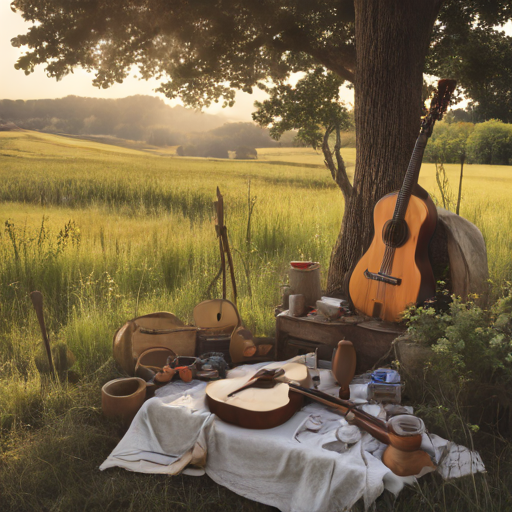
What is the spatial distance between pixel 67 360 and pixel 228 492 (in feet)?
5.56

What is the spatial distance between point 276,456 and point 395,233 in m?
1.67

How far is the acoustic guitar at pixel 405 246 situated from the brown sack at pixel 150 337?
1.29m

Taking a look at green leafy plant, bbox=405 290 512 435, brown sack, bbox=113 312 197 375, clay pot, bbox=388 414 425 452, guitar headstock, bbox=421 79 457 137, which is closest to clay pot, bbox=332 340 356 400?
green leafy plant, bbox=405 290 512 435

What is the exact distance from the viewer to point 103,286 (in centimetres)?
509

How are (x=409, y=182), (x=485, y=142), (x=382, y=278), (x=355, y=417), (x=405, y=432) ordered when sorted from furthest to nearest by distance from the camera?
(x=485, y=142), (x=382, y=278), (x=409, y=182), (x=355, y=417), (x=405, y=432)

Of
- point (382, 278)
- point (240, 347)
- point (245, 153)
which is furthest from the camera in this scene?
point (245, 153)

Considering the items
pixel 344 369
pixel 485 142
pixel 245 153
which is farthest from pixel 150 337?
pixel 245 153

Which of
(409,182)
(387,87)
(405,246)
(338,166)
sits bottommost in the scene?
(405,246)

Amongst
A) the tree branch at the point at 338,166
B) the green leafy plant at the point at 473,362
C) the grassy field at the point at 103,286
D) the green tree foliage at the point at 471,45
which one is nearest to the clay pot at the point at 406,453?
the grassy field at the point at 103,286

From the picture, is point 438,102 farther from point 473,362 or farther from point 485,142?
point 485,142

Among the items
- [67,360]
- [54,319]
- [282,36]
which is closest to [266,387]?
[67,360]

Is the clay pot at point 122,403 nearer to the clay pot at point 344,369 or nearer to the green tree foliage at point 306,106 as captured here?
the clay pot at point 344,369

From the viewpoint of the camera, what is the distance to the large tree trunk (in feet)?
12.4

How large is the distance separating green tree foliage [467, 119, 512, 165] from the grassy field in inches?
364
